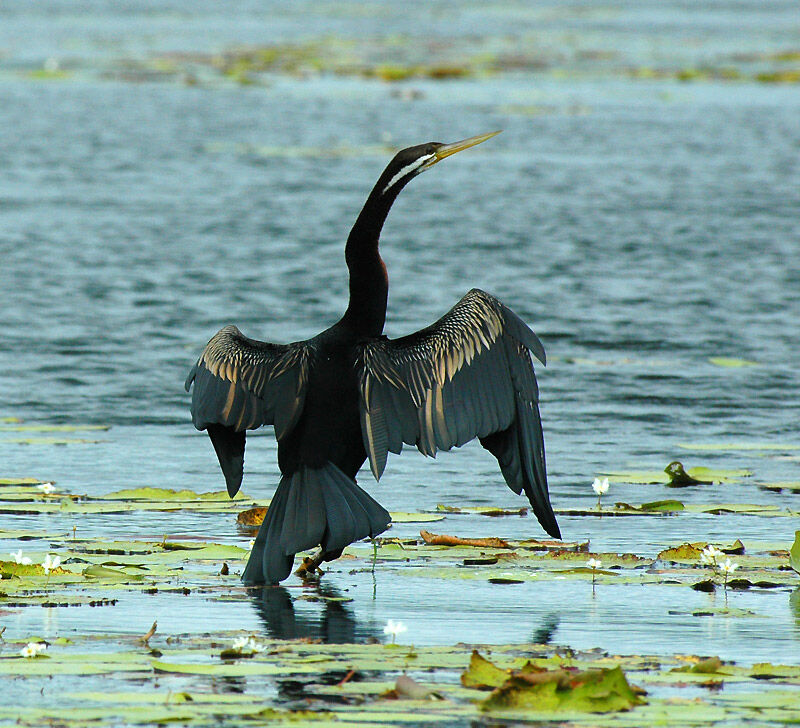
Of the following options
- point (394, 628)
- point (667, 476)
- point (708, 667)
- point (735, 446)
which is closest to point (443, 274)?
point (735, 446)

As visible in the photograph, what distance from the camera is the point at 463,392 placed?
5.98 m

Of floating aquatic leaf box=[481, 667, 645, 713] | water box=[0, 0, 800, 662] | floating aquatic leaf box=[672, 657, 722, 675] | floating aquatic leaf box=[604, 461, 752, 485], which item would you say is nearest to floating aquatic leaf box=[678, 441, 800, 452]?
water box=[0, 0, 800, 662]

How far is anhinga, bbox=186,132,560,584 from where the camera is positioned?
5.86 meters

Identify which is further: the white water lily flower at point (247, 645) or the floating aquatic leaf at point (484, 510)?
the floating aquatic leaf at point (484, 510)

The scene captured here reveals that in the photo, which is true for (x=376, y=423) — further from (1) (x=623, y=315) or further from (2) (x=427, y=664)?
(1) (x=623, y=315)

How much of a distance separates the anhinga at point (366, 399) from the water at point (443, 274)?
0.41 metres

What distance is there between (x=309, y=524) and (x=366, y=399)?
514 mm

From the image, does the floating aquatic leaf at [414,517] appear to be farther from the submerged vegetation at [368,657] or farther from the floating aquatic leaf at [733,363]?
the floating aquatic leaf at [733,363]

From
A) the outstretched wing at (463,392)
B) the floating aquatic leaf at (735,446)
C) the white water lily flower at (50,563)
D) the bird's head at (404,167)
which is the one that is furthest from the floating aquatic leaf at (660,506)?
the white water lily flower at (50,563)

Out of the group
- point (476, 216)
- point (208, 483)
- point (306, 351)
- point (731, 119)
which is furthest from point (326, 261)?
point (731, 119)

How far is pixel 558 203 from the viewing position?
17984 millimetres

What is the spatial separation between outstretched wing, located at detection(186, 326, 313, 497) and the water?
0.61 metres

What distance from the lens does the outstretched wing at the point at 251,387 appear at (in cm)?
598

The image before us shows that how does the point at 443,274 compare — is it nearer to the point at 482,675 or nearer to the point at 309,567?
the point at 309,567
